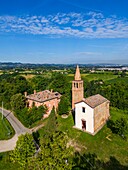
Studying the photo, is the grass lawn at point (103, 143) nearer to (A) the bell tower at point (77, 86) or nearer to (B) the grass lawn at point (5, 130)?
(A) the bell tower at point (77, 86)

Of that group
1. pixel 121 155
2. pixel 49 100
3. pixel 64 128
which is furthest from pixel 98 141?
pixel 49 100

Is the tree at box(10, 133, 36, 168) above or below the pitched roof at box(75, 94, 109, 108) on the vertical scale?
below

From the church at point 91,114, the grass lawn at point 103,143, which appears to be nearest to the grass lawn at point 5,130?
the grass lawn at point 103,143

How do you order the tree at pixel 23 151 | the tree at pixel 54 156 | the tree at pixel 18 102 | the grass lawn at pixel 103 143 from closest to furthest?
the tree at pixel 54 156, the tree at pixel 23 151, the grass lawn at pixel 103 143, the tree at pixel 18 102

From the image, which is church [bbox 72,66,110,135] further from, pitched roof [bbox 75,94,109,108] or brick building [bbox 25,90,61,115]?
brick building [bbox 25,90,61,115]

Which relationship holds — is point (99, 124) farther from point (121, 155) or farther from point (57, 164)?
point (57, 164)

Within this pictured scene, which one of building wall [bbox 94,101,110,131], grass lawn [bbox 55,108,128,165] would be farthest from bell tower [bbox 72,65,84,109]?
grass lawn [bbox 55,108,128,165]
